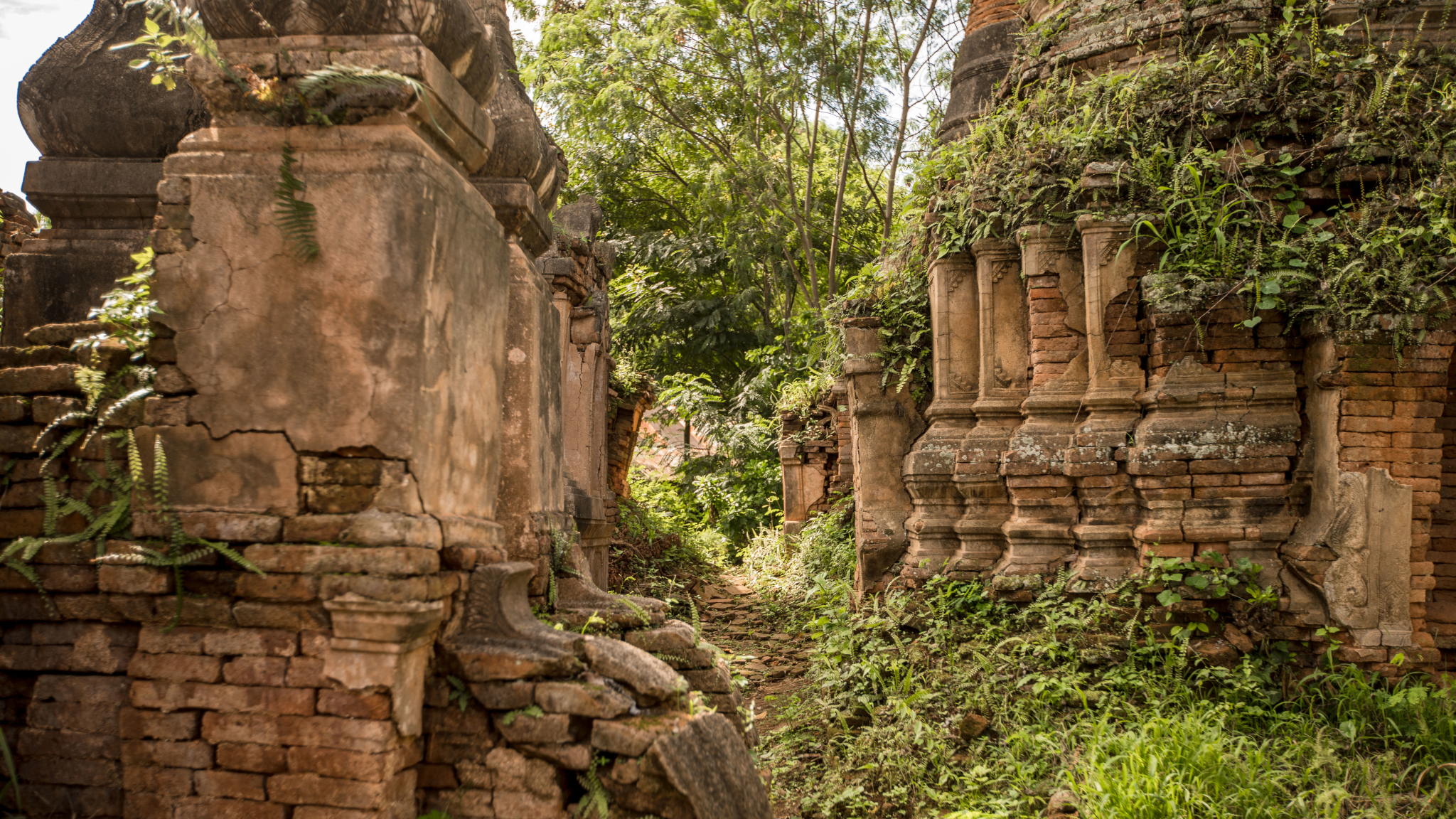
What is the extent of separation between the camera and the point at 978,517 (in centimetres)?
618

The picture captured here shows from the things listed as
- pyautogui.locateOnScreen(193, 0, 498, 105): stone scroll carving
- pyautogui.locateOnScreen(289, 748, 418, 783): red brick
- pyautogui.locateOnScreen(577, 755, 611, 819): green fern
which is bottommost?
pyautogui.locateOnScreen(577, 755, 611, 819): green fern

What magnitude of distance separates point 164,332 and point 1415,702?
5.57 meters

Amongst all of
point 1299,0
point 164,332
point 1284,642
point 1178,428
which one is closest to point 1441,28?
point 1299,0

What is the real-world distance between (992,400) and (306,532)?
15.7 ft

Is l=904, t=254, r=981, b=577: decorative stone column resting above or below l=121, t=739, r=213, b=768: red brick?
above

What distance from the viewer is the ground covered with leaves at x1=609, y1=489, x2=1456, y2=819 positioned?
3792mm

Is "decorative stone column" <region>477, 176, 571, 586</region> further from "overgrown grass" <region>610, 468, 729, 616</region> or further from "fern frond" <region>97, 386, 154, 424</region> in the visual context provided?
"overgrown grass" <region>610, 468, 729, 616</region>

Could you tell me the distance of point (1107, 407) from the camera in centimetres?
559

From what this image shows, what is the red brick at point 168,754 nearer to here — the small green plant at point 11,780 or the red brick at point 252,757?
→ the red brick at point 252,757

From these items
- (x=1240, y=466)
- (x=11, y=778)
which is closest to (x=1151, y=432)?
(x=1240, y=466)

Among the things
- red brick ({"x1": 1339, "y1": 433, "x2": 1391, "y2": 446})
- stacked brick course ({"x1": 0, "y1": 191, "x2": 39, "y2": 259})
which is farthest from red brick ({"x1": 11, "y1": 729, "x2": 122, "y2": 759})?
red brick ({"x1": 1339, "y1": 433, "x2": 1391, "y2": 446})

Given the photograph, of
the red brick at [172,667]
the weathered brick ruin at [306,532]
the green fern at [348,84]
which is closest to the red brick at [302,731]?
the weathered brick ruin at [306,532]

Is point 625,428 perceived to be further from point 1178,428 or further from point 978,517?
point 1178,428

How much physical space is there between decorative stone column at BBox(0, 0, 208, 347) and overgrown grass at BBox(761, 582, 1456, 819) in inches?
158
